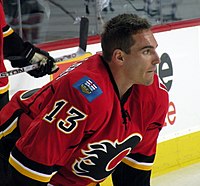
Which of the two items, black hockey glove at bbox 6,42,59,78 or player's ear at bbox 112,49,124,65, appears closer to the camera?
player's ear at bbox 112,49,124,65

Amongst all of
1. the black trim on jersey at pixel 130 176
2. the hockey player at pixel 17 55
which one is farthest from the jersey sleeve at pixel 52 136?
the hockey player at pixel 17 55

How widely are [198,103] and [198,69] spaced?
204 millimetres

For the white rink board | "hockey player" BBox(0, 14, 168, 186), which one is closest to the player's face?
"hockey player" BBox(0, 14, 168, 186)

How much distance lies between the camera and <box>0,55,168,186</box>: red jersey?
1.83 m

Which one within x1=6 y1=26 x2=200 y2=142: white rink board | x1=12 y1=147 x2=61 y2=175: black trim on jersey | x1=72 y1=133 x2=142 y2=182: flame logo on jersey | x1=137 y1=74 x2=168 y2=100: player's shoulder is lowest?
x1=6 y1=26 x2=200 y2=142: white rink board

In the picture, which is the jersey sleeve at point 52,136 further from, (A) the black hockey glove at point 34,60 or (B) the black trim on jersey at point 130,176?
(A) the black hockey glove at point 34,60

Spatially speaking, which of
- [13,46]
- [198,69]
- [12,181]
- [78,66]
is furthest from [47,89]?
[198,69]

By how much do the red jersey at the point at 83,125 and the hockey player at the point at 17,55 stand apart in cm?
51

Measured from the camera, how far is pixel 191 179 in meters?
3.64

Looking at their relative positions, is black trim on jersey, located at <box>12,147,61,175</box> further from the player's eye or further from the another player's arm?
the another player's arm

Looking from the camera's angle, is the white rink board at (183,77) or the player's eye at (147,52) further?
the white rink board at (183,77)

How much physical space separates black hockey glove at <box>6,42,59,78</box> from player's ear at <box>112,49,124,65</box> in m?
0.80

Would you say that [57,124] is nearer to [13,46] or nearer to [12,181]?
[12,181]

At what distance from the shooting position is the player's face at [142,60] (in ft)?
6.24
